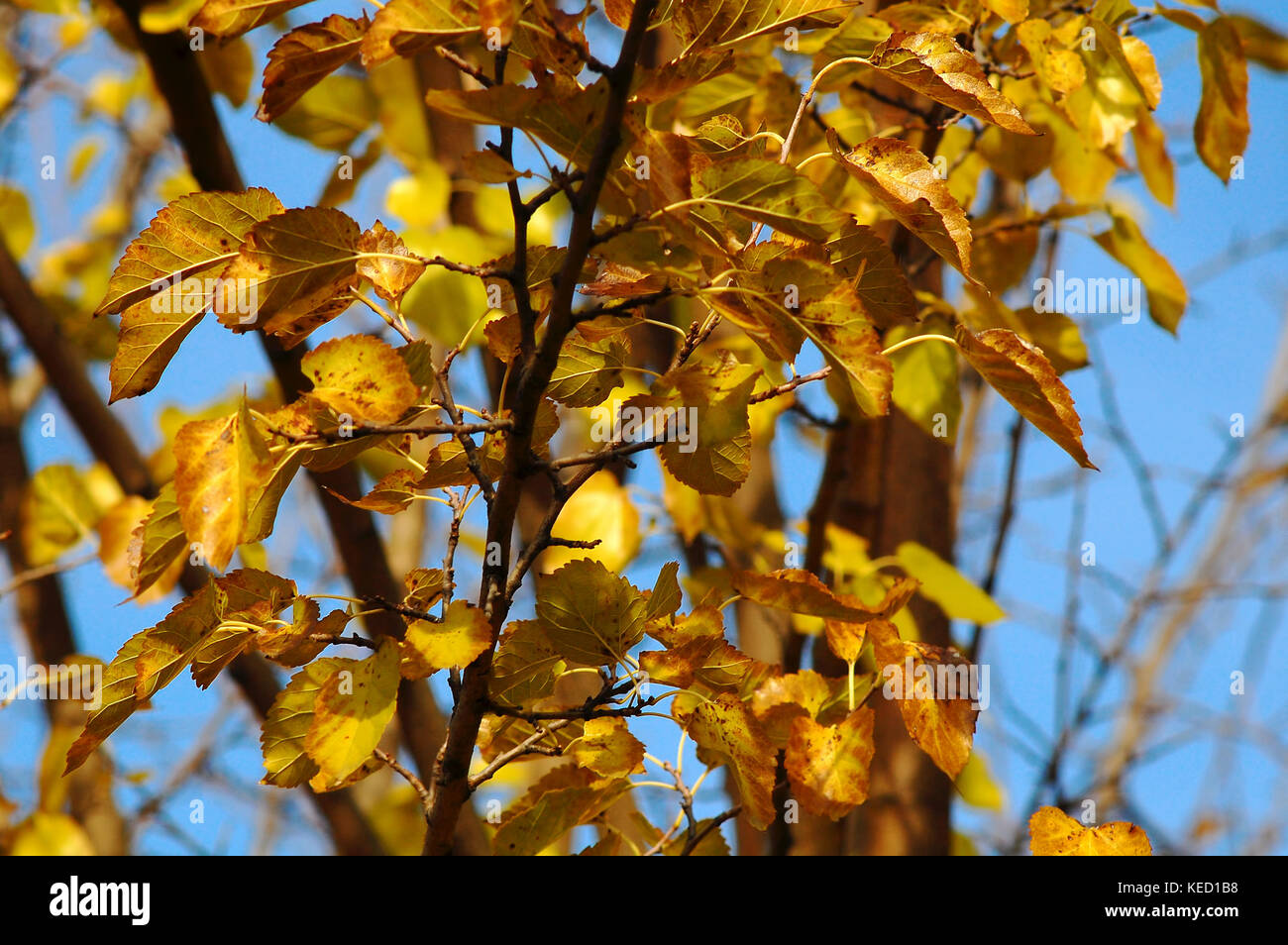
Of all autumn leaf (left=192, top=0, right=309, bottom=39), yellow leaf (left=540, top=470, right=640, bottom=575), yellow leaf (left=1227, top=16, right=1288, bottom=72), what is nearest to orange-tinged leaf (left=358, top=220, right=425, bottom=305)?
autumn leaf (left=192, top=0, right=309, bottom=39)

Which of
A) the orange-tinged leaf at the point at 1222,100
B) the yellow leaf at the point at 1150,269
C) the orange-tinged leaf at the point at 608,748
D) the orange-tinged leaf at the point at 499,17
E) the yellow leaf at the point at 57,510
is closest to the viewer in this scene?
the orange-tinged leaf at the point at 499,17

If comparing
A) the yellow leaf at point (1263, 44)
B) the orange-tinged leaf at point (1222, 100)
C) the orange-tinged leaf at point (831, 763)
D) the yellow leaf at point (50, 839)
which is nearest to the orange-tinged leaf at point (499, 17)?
the orange-tinged leaf at point (831, 763)

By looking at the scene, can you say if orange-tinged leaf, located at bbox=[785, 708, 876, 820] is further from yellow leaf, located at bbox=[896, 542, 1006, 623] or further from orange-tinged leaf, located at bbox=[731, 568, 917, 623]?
yellow leaf, located at bbox=[896, 542, 1006, 623]

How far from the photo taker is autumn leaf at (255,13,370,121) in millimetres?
504

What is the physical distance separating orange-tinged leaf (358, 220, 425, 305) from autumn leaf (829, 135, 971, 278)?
0.80 ft

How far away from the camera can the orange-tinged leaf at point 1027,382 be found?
21.0 inches

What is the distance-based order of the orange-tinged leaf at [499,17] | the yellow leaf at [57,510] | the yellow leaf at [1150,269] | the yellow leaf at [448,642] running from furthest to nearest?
the yellow leaf at [57,510]
the yellow leaf at [1150,269]
the yellow leaf at [448,642]
the orange-tinged leaf at [499,17]

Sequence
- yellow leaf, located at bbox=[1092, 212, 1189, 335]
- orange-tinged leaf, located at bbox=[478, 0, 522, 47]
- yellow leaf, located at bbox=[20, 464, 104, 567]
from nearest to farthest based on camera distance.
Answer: orange-tinged leaf, located at bbox=[478, 0, 522, 47] → yellow leaf, located at bbox=[1092, 212, 1189, 335] → yellow leaf, located at bbox=[20, 464, 104, 567]

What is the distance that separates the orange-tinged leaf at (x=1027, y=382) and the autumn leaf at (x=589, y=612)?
0.75 feet

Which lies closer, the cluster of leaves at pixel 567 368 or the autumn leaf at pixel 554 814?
the cluster of leaves at pixel 567 368

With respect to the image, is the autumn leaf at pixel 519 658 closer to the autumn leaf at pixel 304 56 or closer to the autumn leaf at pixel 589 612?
the autumn leaf at pixel 589 612

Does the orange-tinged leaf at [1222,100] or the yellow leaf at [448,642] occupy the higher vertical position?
the orange-tinged leaf at [1222,100]

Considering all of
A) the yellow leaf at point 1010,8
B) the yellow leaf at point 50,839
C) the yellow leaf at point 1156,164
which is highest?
the yellow leaf at point 1156,164

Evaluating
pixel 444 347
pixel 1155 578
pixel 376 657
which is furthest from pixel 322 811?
pixel 1155 578
